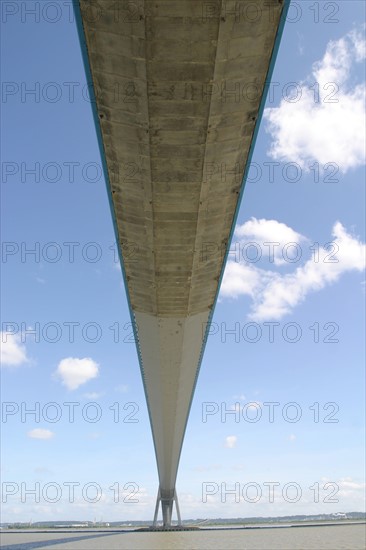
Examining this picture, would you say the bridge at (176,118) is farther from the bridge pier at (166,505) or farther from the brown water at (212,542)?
the bridge pier at (166,505)

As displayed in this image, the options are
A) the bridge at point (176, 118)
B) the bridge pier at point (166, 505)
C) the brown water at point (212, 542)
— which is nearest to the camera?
the bridge at point (176, 118)

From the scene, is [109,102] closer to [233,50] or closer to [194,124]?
[194,124]

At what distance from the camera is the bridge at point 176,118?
883 cm

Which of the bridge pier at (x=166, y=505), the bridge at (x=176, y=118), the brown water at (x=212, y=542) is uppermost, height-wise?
the bridge at (x=176, y=118)

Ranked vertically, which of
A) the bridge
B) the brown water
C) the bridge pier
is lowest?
the bridge pier

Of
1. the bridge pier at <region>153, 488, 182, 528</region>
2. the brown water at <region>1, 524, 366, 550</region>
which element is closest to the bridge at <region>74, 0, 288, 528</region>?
the brown water at <region>1, 524, 366, 550</region>

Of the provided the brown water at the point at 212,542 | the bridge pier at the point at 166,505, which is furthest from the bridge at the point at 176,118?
the bridge pier at the point at 166,505

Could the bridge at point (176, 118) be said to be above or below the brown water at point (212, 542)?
above

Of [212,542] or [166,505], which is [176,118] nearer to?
[212,542]

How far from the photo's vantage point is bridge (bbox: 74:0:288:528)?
8828 mm

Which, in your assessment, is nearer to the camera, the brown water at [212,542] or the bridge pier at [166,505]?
the brown water at [212,542]

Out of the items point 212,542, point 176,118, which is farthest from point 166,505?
point 176,118

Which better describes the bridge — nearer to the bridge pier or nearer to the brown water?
the brown water

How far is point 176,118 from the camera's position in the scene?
1062cm
